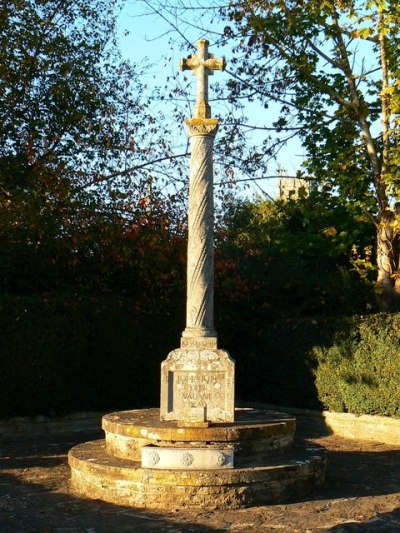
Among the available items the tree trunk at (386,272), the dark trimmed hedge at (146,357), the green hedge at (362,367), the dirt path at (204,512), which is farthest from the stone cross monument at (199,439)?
the tree trunk at (386,272)

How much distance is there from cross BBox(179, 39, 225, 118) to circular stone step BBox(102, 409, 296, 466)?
3.96 metres

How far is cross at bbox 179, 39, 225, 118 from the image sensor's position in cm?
959

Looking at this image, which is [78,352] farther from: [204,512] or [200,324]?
[204,512]

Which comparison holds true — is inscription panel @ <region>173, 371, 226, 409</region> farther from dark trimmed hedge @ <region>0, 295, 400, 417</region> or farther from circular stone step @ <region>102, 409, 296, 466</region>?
dark trimmed hedge @ <region>0, 295, 400, 417</region>

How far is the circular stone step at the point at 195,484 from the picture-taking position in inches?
308

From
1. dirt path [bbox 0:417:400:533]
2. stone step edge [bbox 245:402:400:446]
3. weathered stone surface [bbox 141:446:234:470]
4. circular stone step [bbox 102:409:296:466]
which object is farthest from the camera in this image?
stone step edge [bbox 245:402:400:446]

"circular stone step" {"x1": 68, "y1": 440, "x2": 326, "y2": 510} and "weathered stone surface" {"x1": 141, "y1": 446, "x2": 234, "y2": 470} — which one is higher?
"weathered stone surface" {"x1": 141, "y1": 446, "x2": 234, "y2": 470}

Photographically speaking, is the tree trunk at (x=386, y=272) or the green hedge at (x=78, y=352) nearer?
Result: the green hedge at (x=78, y=352)

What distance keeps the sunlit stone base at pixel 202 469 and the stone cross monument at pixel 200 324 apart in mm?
313

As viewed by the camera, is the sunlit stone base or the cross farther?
the cross

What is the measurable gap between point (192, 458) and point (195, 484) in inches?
11.4

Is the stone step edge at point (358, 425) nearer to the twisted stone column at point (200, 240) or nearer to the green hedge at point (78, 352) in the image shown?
the green hedge at point (78, 352)

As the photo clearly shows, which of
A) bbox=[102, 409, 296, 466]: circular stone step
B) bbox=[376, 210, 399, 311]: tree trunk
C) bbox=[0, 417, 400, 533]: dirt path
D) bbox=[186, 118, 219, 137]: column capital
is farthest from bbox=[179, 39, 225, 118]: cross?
bbox=[376, 210, 399, 311]: tree trunk

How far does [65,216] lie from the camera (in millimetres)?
14180
